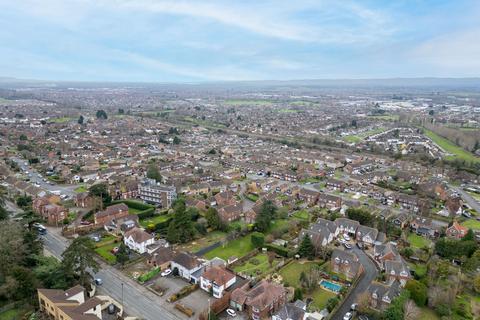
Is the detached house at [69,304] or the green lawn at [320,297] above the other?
the detached house at [69,304]

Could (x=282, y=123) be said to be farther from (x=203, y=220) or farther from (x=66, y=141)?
(x=203, y=220)

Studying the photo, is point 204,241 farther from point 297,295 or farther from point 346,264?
point 346,264

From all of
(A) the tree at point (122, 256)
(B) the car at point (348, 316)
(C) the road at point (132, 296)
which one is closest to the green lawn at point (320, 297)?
(B) the car at point (348, 316)

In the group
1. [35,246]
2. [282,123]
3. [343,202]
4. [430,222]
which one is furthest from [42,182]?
[282,123]

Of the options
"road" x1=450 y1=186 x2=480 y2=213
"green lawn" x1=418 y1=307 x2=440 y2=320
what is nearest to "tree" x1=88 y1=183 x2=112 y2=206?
"green lawn" x1=418 y1=307 x2=440 y2=320

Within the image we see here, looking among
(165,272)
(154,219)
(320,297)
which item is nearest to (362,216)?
(320,297)

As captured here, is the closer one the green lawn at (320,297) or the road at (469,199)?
the green lawn at (320,297)

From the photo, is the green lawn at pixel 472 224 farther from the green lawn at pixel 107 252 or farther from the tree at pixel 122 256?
the green lawn at pixel 107 252
